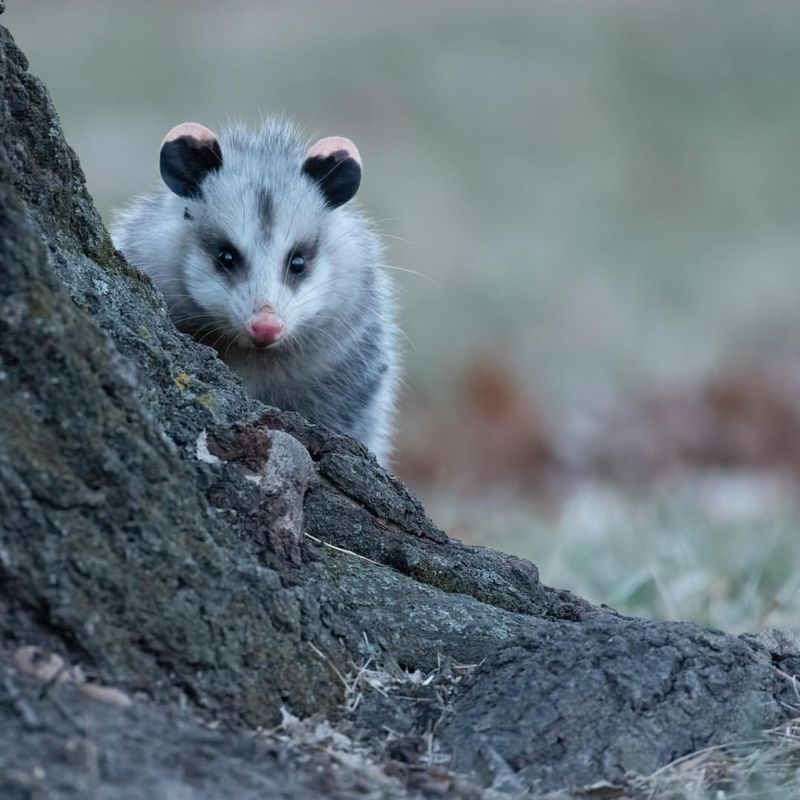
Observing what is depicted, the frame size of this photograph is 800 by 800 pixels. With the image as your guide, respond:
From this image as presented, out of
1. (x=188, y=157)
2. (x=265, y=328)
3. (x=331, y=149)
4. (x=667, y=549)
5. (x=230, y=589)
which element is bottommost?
(x=230, y=589)

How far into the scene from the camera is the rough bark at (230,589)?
99.3 inches

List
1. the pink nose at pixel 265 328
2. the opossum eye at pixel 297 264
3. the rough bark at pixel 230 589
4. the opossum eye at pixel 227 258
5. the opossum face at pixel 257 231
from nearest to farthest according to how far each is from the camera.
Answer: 1. the rough bark at pixel 230 589
2. the pink nose at pixel 265 328
3. the opossum face at pixel 257 231
4. the opossum eye at pixel 227 258
5. the opossum eye at pixel 297 264

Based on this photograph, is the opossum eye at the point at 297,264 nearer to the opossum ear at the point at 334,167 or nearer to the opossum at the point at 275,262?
the opossum at the point at 275,262

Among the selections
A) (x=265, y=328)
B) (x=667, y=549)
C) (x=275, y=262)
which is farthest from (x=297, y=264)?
(x=667, y=549)

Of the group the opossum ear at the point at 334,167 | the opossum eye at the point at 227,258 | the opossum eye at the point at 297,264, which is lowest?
the opossum eye at the point at 227,258

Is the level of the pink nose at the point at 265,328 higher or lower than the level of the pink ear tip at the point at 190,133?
lower

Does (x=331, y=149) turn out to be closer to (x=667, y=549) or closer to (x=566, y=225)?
(x=667, y=549)

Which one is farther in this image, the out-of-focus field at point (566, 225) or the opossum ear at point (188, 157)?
the out-of-focus field at point (566, 225)

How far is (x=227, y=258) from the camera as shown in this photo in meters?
5.07

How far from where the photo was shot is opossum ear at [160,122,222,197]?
5.08 m

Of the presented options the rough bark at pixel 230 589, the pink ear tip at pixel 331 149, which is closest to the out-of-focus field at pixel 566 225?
the pink ear tip at pixel 331 149

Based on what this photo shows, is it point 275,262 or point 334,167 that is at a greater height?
point 334,167

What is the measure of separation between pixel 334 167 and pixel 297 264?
1.32 ft

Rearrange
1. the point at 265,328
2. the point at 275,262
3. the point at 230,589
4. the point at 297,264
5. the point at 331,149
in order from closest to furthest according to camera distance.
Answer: the point at 230,589 → the point at 265,328 → the point at 275,262 → the point at 297,264 → the point at 331,149
